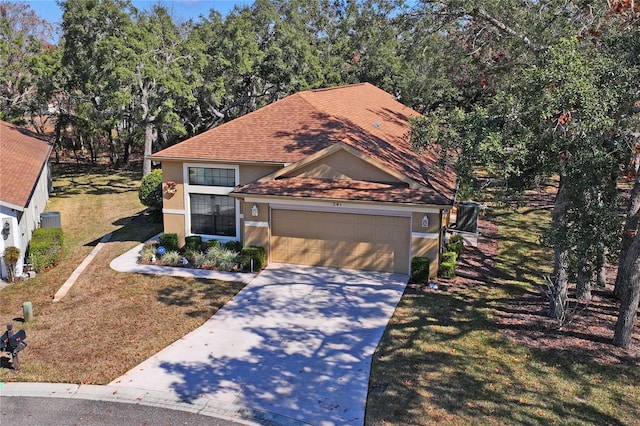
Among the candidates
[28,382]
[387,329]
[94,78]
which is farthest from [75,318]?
[94,78]

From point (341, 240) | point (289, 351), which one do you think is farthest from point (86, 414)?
point (341, 240)

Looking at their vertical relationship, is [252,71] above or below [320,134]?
above

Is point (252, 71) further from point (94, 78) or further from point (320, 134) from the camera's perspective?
point (320, 134)

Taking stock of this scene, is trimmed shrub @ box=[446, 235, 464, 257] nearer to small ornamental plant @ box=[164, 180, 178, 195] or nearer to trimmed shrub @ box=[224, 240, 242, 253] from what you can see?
trimmed shrub @ box=[224, 240, 242, 253]

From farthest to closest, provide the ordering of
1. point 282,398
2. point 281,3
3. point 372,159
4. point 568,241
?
1. point 281,3
2. point 372,159
3. point 568,241
4. point 282,398

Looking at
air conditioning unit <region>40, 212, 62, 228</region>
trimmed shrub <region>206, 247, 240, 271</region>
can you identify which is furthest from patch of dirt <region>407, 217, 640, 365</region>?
air conditioning unit <region>40, 212, 62, 228</region>

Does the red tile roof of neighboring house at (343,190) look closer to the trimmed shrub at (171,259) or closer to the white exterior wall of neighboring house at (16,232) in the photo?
the trimmed shrub at (171,259)
